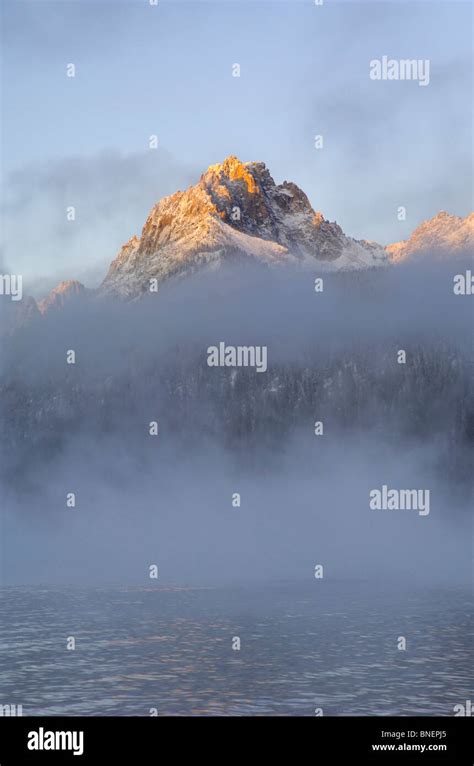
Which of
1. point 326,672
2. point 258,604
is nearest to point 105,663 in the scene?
point 326,672

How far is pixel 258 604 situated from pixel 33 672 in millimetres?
85264

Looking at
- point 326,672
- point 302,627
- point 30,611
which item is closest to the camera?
point 326,672

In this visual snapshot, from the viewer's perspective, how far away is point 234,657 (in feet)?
376

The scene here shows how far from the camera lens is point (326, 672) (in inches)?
4018

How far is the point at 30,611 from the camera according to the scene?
170m

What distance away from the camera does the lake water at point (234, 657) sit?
85188 millimetres

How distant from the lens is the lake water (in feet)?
279
